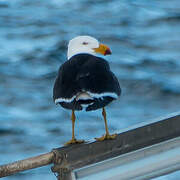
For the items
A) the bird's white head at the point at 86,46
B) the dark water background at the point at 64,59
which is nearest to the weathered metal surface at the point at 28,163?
the bird's white head at the point at 86,46

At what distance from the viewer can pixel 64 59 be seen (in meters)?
6.86

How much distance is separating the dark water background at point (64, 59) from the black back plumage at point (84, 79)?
207 centimetres

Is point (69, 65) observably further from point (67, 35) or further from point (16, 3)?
point (16, 3)

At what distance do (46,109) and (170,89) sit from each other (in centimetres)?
114

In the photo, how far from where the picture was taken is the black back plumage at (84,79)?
2.49 m

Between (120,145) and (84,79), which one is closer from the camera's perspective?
(120,145)

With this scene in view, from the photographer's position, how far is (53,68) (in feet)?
21.9

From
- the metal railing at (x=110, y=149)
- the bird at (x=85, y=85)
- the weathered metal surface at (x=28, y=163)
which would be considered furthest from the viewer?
the bird at (x=85, y=85)

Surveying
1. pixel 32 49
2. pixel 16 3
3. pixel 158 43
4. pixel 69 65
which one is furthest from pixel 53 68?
pixel 69 65

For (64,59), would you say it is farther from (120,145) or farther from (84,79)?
(120,145)

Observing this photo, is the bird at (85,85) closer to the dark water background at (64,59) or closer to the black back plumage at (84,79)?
the black back plumage at (84,79)

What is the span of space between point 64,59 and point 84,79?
14.3ft

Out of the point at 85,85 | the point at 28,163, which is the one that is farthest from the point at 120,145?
the point at 85,85

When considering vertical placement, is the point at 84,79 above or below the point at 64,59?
above
